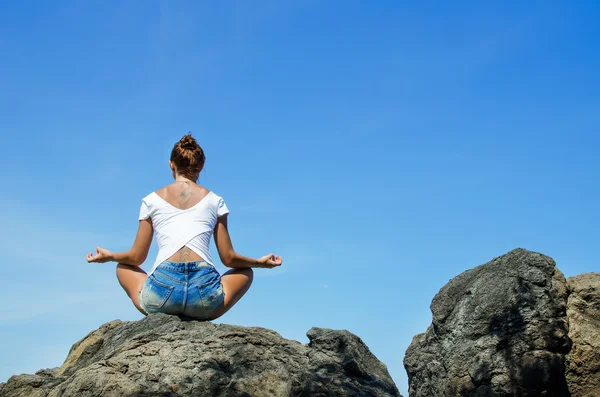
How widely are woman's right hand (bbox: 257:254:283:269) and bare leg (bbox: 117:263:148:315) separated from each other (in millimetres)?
1345

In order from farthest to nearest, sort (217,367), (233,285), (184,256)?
1. (233,285)
2. (184,256)
3. (217,367)

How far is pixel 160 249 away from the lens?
8.09 metres

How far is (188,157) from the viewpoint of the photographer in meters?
8.48

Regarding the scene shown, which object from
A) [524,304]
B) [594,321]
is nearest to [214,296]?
[524,304]

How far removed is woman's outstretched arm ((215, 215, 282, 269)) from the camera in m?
8.27

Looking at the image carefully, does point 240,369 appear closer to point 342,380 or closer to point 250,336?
point 250,336

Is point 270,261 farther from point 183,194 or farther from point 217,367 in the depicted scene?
point 217,367

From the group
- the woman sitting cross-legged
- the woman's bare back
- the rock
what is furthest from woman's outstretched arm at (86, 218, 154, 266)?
the rock

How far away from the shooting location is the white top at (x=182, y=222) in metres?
7.95

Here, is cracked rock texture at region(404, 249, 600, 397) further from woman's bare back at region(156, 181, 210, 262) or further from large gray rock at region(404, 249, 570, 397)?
woman's bare back at region(156, 181, 210, 262)

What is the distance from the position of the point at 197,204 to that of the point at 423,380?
10.6 feet

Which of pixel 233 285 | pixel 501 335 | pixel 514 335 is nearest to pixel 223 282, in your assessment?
pixel 233 285

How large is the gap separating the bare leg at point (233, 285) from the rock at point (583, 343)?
3.54 m

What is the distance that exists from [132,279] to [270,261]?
1.60 meters
